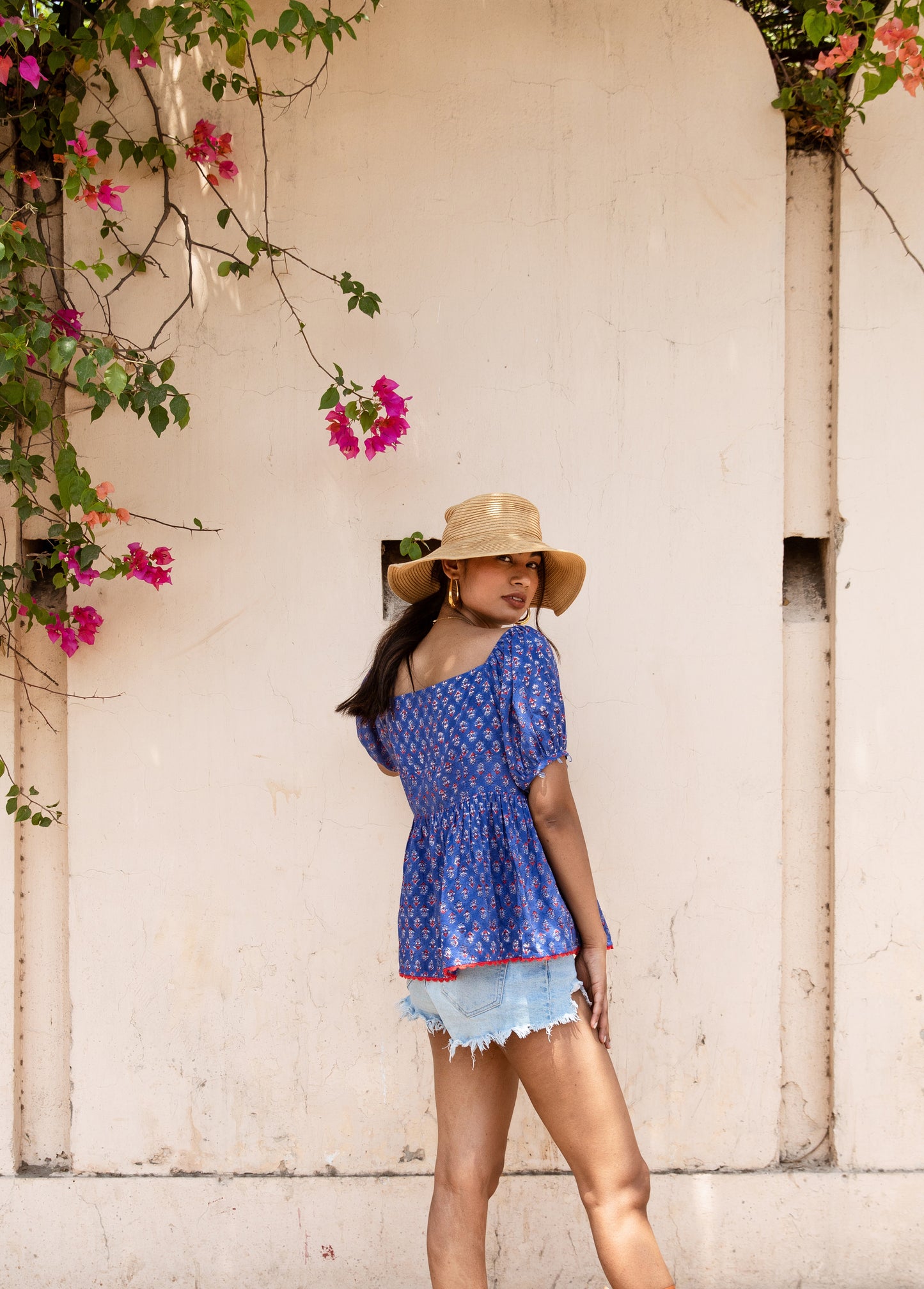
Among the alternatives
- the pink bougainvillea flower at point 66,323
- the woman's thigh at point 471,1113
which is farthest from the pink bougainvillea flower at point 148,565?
the woman's thigh at point 471,1113

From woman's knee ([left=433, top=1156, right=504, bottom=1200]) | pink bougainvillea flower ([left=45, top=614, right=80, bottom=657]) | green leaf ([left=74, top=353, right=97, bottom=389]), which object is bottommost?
woman's knee ([left=433, top=1156, right=504, bottom=1200])

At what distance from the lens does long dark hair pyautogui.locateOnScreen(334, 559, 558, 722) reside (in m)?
2.19

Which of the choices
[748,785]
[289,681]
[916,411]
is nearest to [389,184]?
[289,681]

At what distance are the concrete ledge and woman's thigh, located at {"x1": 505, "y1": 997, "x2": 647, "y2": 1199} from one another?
90 centimetres

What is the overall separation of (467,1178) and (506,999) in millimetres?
422

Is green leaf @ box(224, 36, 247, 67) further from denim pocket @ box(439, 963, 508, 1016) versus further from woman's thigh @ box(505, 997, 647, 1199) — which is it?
woman's thigh @ box(505, 997, 647, 1199)

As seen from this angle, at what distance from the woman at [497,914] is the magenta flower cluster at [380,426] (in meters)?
0.53

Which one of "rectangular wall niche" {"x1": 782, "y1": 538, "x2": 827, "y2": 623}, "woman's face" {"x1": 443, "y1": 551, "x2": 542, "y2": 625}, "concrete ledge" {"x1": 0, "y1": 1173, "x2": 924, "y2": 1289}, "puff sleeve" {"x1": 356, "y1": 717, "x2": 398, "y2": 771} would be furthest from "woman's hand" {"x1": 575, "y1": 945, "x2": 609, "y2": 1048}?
"rectangular wall niche" {"x1": 782, "y1": 538, "x2": 827, "y2": 623}

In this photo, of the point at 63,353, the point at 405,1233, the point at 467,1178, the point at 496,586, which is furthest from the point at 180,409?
the point at 405,1233

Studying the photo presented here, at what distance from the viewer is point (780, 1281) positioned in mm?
2777

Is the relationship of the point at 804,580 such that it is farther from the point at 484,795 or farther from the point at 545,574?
the point at 484,795

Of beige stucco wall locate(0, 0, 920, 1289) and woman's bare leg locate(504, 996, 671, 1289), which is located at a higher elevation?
beige stucco wall locate(0, 0, 920, 1289)

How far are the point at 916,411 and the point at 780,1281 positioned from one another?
237 centimetres

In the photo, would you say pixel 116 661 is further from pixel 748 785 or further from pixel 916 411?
pixel 916 411
